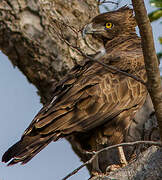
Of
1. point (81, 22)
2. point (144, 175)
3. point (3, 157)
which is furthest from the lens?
point (81, 22)

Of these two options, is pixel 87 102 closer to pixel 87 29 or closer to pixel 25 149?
pixel 25 149

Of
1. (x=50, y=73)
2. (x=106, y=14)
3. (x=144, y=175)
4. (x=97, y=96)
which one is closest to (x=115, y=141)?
(x=97, y=96)

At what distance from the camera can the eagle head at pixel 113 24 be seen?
6.46m

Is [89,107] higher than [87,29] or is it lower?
lower

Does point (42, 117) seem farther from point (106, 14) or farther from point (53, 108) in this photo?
point (106, 14)

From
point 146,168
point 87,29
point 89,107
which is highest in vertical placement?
point 87,29

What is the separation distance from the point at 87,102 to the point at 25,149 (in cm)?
90

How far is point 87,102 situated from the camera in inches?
191

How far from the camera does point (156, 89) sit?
333 cm

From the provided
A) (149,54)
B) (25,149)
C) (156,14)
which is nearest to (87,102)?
(25,149)

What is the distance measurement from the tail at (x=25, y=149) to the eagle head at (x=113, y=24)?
2.37m

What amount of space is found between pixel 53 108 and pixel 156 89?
1.71m

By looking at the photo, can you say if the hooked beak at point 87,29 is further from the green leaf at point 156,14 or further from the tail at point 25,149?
the tail at point 25,149

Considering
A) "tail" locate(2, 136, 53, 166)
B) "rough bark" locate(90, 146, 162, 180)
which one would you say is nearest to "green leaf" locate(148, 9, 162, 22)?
"rough bark" locate(90, 146, 162, 180)
